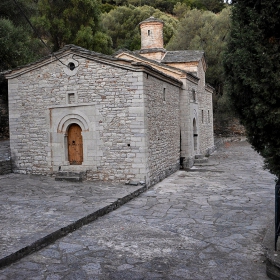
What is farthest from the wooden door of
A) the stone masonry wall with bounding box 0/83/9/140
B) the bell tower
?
the bell tower

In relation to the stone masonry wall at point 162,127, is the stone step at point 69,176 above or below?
below

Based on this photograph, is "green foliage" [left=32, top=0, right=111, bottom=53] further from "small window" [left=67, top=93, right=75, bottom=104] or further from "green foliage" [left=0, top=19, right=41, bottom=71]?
"small window" [left=67, top=93, right=75, bottom=104]

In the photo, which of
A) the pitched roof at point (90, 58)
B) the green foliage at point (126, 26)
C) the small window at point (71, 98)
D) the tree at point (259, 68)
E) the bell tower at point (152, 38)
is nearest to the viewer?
the tree at point (259, 68)

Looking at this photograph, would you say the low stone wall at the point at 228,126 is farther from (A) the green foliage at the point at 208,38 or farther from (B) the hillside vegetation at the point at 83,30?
(A) the green foliage at the point at 208,38

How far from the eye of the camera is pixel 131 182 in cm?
1030

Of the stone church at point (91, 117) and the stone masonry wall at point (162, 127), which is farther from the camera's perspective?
the stone masonry wall at point (162, 127)

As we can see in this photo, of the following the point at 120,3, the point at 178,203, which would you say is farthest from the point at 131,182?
the point at 120,3

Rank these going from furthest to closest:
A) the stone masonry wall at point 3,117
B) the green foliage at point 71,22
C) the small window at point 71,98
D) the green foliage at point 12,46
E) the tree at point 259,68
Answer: the green foliage at point 71,22
the stone masonry wall at point 3,117
the green foliage at point 12,46
the small window at point 71,98
the tree at point 259,68

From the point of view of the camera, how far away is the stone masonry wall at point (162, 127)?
11.0 m

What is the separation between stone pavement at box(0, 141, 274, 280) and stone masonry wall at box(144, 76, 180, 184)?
1837mm

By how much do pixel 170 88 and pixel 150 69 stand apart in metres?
3.11

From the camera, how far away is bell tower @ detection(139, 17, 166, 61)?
61.6 ft

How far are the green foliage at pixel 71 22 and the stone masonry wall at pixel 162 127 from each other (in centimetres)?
1135

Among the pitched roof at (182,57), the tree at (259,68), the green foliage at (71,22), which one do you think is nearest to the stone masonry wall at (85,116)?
the tree at (259,68)
